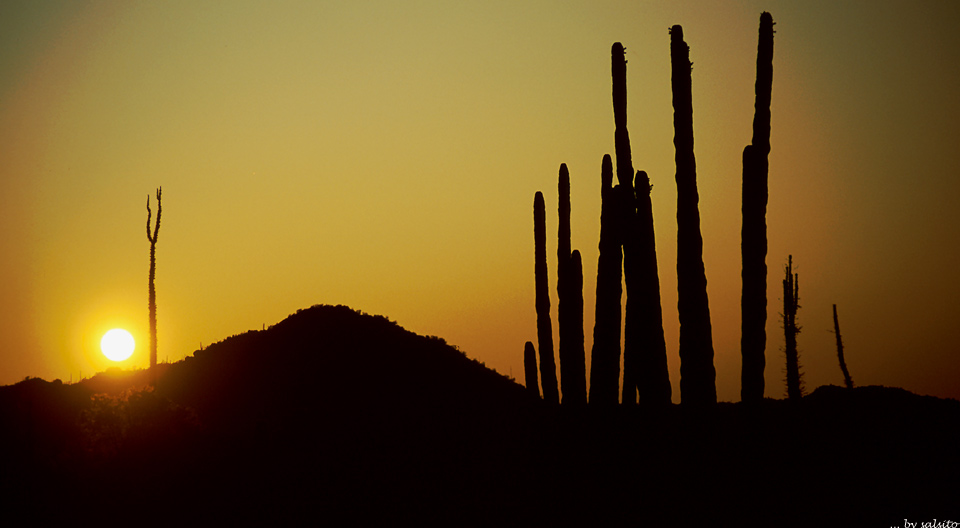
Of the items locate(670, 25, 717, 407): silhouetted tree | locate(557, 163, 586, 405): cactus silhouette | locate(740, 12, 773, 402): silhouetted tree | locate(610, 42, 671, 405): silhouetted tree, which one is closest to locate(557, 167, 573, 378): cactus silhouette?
locate(557, 163, 586, 405): cactus silhouette

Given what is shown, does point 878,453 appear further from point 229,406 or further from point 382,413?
point 229,406

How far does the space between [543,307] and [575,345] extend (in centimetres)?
235

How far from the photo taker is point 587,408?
20.3 metres

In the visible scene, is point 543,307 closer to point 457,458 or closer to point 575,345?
point 575,345

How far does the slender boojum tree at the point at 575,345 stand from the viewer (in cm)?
2127

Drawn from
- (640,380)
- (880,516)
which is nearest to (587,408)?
(640,380)

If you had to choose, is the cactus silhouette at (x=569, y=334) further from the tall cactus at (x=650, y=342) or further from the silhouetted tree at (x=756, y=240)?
the silhouetted tree at (x=756, y=240)

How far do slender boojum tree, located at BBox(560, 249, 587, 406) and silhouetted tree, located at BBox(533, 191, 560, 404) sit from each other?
1.63 meters

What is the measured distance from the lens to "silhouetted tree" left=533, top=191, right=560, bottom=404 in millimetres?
23250

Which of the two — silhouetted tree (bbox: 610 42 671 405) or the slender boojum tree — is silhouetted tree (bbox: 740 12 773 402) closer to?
silhouetted tree (bbox: 610 42 671 405)

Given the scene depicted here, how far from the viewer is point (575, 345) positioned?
21.4 m

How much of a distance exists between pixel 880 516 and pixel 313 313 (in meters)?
22.8

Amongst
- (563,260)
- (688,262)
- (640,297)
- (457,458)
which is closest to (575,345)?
(563,260)

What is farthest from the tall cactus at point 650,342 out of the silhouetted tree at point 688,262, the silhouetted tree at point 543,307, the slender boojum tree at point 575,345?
the silhouetted tree at point 543,307
